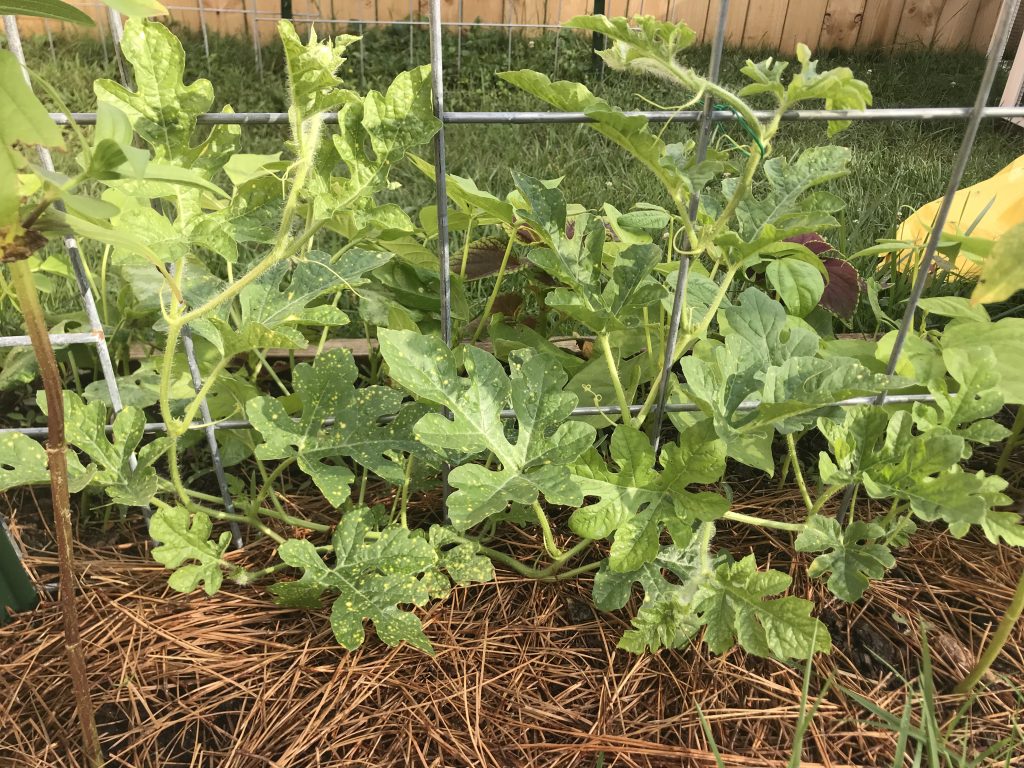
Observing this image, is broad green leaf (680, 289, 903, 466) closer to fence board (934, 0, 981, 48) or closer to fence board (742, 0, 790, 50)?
fence board (742, 0, 790, 50)

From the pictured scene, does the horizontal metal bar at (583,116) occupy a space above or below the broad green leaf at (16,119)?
below

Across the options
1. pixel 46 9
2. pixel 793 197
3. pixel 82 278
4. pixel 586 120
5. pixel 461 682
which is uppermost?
pixel 46 9

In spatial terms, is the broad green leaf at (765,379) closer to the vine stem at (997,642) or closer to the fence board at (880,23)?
the vine stem at (997,642)

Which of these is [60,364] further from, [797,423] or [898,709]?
[898,709]

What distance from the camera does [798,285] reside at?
135 centimetres

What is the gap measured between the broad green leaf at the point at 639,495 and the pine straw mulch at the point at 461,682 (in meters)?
0.23

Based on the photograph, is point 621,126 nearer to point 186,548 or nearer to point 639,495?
point 639,495

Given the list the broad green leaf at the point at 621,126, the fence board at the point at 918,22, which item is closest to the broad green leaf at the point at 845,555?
the broad green leaf at the point at 621,126

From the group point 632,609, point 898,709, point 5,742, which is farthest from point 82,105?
point 898,709

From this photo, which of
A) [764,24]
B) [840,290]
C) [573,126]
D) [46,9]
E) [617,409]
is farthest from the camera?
[764,24]

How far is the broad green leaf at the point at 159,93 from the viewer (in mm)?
978

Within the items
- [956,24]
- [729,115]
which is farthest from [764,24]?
[729,115]

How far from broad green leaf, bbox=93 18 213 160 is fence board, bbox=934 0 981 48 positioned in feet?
16.2

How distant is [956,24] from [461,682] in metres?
5.07
